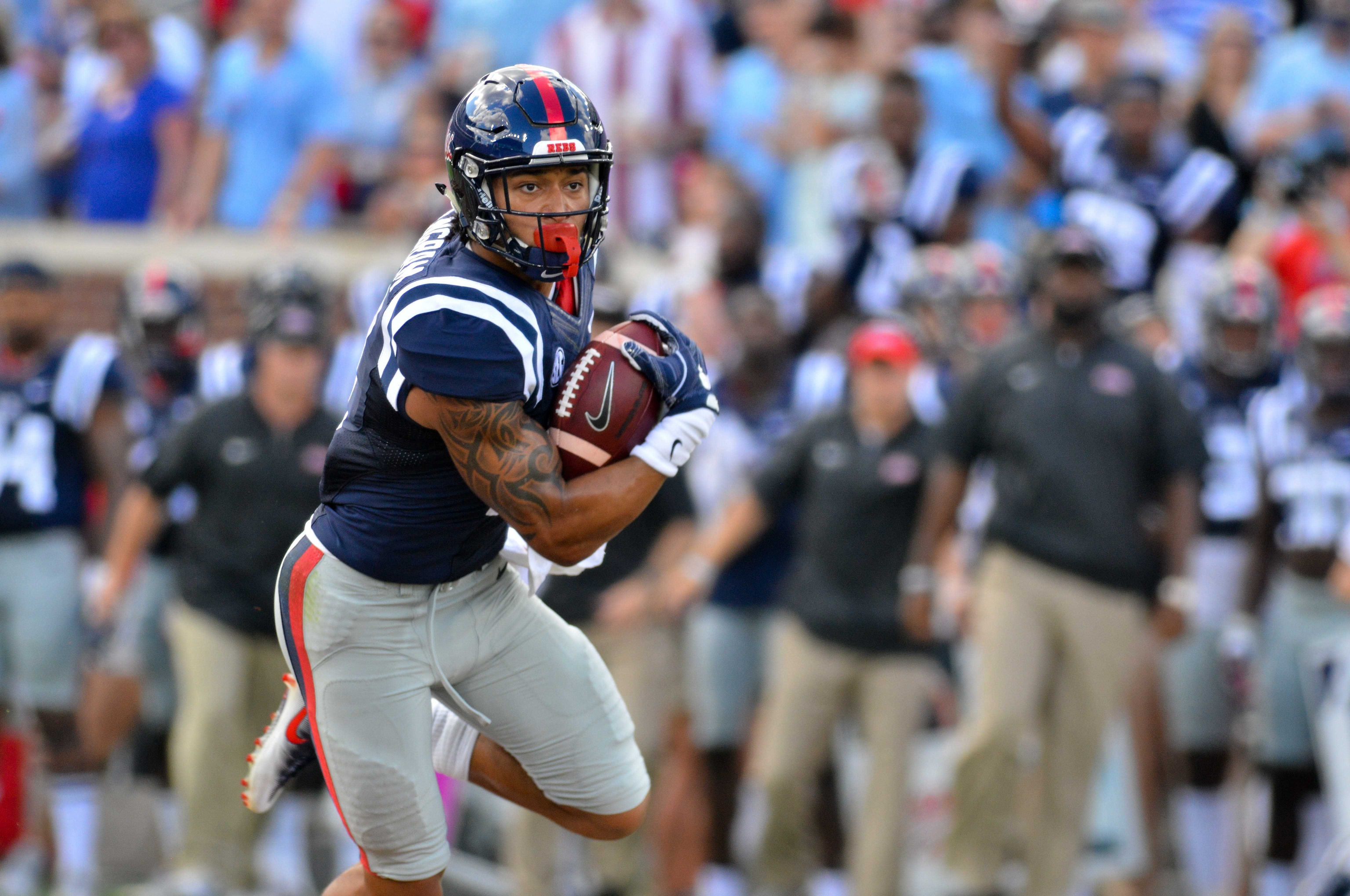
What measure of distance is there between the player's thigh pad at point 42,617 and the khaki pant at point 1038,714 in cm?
349

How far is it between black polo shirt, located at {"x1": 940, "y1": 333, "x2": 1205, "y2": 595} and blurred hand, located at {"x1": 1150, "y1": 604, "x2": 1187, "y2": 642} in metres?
0.11

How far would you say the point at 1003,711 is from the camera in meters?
6.33

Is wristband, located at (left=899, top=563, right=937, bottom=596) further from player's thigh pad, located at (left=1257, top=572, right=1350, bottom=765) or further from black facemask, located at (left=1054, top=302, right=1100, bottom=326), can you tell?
player's thigh pad, located at (left=1257, top=572, right=1350, bottom=765)

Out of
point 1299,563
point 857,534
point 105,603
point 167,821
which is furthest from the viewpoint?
point 167,821

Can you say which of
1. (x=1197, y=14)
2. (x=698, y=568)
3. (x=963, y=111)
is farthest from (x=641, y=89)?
(x=698, y=568)

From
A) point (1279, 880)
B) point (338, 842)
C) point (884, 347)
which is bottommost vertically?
point (338, 842)

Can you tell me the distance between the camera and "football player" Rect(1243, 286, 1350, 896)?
21.3 feet

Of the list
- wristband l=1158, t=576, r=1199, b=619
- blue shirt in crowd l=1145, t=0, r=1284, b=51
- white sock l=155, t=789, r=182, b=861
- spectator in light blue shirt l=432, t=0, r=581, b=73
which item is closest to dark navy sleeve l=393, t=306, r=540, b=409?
wristband l=1158, t=576, r=1199, b=619

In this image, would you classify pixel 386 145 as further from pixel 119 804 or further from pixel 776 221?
pixel 119 804

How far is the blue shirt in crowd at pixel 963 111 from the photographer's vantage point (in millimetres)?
8805

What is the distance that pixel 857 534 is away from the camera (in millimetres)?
6781

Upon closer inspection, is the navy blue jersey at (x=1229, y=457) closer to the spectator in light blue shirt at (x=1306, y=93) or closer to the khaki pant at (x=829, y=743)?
the khaki pant at (x=829, y=743)

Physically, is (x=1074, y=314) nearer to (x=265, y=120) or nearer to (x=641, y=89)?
(x=641, y=89)

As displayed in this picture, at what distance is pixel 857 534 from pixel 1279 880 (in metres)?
1.90
